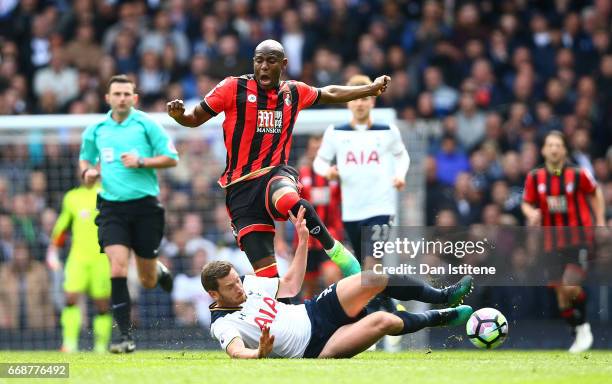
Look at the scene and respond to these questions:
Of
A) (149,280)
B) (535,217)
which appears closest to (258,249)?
(149,280)

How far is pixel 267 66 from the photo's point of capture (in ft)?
33.1

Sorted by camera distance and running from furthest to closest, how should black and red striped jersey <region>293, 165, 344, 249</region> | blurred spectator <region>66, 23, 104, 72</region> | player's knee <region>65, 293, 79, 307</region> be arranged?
1. blurred spectator <region>66, 23, 104, 72</region>
2. black and red striped jersey <region>293, 165, 344, 249</region>
3. player's knee <region>65, 293, 79, 307</region>

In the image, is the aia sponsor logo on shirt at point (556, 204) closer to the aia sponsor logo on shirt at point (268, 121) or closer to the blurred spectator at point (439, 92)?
the aia sponsor logo on shirt at point (268, 121)

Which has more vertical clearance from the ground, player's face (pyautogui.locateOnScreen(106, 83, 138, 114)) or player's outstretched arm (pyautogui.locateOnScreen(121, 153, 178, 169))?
player's face (pyautogui.locateOnScreen(106, 83, 138, 114))

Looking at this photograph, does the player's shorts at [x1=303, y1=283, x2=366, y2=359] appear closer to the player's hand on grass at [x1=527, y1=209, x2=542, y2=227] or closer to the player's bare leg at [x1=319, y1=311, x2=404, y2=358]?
the player's bare leg at [x1=319, y1=311, x2=404, y2=358]

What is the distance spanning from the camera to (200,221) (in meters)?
15.3

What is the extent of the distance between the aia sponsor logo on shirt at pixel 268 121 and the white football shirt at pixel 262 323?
151 cm

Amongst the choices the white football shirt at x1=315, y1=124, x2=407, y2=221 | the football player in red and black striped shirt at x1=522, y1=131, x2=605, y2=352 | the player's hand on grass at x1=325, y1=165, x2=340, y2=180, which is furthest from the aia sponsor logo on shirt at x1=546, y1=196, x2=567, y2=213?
the player's hand on grass at x1=325, y1=165, x2=340, y2=180

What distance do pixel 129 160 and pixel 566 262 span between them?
13.1 ft

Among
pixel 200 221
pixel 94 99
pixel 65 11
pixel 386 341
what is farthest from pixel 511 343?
pixel 65 11

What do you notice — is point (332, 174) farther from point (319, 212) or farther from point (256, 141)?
point (256, 141)

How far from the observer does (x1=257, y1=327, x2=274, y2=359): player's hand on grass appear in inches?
338

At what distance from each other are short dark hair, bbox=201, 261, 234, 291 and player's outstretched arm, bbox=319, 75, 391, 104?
2123 millimetres

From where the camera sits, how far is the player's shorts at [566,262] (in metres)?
11.1
